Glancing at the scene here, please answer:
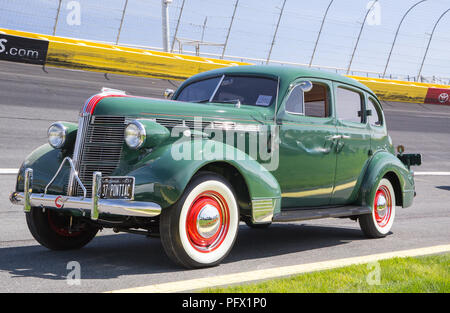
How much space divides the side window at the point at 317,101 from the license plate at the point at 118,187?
8.03ft

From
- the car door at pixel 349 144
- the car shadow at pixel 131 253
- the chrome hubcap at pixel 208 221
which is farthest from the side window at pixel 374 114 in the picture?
the chrome hubcap at pixel 208 221

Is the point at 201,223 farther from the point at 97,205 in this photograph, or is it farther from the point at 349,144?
the point at 349,144

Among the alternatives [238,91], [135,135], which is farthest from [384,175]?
[135,135]

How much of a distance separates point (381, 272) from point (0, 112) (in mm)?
10800

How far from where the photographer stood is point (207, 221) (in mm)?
4941

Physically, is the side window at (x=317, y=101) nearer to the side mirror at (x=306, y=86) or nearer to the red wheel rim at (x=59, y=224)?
the side mirror at (x=306, y=86)

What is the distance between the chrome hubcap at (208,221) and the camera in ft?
16.1

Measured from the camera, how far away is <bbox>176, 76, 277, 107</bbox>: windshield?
19.9 ft

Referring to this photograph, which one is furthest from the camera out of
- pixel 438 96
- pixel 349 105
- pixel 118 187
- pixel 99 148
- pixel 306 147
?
pixel 438 96

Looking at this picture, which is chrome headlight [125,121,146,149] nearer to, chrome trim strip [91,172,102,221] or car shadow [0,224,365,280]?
chrome trim strip [91,172,102,221]

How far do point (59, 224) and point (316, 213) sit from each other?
8.61 ft

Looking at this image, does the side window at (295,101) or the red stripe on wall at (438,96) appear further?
the red stripe on wall at (438,96)

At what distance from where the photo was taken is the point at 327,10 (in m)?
27.9
